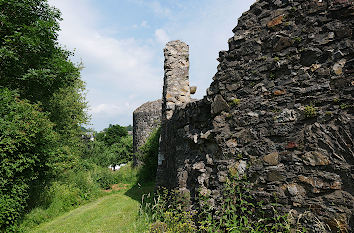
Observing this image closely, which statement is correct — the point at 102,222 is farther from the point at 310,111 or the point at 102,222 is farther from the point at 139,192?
the point at 310,111

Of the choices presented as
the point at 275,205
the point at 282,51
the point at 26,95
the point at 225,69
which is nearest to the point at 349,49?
the point at 282,51

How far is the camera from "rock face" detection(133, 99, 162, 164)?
1705 cm

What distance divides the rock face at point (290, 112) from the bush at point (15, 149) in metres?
5.73

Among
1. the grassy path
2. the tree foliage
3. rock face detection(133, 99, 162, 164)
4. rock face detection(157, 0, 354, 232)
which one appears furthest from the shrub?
rock face detection(133, 99, 162, 164)

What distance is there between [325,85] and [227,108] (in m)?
1.64

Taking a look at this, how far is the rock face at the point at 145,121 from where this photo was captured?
17.0 metres

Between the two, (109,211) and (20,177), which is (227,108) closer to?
(109,211)

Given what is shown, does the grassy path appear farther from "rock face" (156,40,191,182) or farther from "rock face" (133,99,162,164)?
"rock face" (133,99,162,164)

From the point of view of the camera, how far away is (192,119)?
18.5 ft

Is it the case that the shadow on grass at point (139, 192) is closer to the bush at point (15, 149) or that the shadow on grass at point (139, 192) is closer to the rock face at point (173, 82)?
the rock face at point (173, 82)

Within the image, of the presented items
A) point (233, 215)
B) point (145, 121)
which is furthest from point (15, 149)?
point (145, 121)

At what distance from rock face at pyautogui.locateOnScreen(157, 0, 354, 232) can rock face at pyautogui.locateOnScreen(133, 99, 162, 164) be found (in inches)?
488

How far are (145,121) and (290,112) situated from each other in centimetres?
1446

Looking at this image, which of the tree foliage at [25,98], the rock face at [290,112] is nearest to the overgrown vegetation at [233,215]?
the rock face at [290,112]
